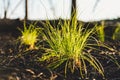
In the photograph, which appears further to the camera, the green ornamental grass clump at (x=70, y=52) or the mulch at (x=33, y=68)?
the green ornamental grass clump at (x=70, y=52)

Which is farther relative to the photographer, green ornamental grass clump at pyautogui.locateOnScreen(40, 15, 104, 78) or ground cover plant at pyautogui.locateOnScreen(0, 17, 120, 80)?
green ornamental grass clump at pyautogui.locateOnScreen(40, 15, 104, 78)

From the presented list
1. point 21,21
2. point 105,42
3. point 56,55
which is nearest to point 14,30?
point 21,21

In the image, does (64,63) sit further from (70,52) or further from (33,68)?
(33,68)

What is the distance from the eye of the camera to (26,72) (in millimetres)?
3371

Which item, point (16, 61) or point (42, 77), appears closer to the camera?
point (42, 77)

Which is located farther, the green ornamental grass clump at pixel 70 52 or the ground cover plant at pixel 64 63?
the green ornamental grass clump at pixel 70 52

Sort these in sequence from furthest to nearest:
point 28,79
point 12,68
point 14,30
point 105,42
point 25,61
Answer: point 14,30
point 105,42
point 25,61
point 12,68
point 28,79

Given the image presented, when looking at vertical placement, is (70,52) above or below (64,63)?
above

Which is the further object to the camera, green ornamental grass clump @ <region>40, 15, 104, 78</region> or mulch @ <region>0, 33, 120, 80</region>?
green ornamental grass clump @ <region>40, 15, 104, 78</region>

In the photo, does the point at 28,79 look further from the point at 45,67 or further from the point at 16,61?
the point at 16,61

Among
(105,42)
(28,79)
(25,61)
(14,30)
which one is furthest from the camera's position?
(14,30)

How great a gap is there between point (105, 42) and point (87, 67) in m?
1.03

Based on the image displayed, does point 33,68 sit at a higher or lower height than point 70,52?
lower

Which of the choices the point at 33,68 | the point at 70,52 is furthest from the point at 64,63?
the point at 33,68
